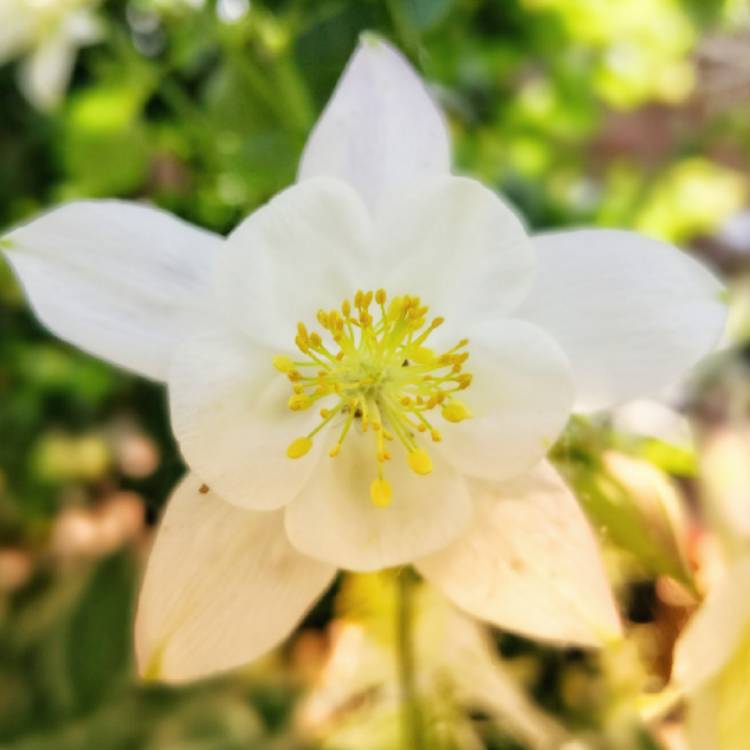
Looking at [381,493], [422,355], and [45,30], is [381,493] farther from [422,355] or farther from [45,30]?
[45,30]

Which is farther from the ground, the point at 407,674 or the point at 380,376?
the point at 380,376

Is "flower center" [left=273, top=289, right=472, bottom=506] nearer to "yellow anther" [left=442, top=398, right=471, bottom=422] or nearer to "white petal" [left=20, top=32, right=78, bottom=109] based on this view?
A: "yellow anther" [left=442, top=398, right=471, bottom=422]

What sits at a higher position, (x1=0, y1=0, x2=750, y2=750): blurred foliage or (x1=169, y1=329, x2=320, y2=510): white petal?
(x1=169, y1=329, x2=320, y2=510): white petal

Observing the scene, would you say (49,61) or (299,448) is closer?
(299,448)

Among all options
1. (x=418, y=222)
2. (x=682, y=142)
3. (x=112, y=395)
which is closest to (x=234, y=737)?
(x=112, y=395)

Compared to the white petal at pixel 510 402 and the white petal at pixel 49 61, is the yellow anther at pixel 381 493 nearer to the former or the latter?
the white petal at pixel 510 402

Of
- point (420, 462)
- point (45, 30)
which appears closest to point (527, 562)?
point (420, 462)

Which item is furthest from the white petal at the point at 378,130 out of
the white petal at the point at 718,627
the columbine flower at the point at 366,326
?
the white petal at the point at 718,627

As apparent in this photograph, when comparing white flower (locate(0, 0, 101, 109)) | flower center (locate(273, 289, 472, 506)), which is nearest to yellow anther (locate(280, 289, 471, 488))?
flower center (locate(273, 289, 472, 506))

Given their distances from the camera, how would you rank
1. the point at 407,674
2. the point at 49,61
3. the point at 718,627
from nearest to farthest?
1. the point at 718,627
2. the point at 407,674
3. the point at 49,61
